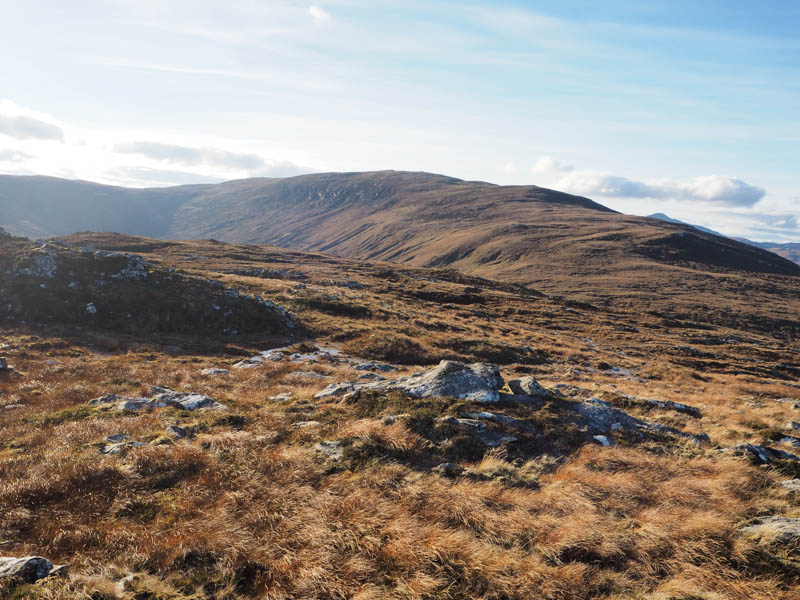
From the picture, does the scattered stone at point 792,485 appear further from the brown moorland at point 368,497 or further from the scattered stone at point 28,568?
the scattered stone at point 28,568

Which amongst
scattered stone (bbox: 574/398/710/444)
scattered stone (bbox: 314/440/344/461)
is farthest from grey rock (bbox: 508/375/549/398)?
scattered stone (bbox: 314/440/344/461)

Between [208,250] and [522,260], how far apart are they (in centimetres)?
12014

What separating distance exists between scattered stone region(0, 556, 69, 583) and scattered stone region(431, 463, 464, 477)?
664cm

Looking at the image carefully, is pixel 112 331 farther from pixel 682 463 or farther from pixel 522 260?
pixel 522 260

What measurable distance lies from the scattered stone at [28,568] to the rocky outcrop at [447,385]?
9305mm

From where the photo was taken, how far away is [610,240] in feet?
547

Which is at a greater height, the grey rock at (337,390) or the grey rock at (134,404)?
the grey rock at (337,390)

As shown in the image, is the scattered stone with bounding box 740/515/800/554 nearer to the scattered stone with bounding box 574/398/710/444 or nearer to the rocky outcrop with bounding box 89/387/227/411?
the scattered stone with bounding box 574/398/710/444

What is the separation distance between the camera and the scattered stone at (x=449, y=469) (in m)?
8.75

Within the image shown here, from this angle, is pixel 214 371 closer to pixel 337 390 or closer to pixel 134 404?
pixel 134 404

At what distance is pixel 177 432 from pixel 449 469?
7623 mm

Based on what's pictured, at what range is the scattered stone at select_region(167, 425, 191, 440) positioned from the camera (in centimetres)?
1029

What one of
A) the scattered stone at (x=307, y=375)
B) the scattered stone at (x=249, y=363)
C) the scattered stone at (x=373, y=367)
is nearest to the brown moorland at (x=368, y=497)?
the scattered stone at (x=307, y=375)

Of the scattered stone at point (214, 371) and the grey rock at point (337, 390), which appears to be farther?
the scattered stone at point (214, 371)
